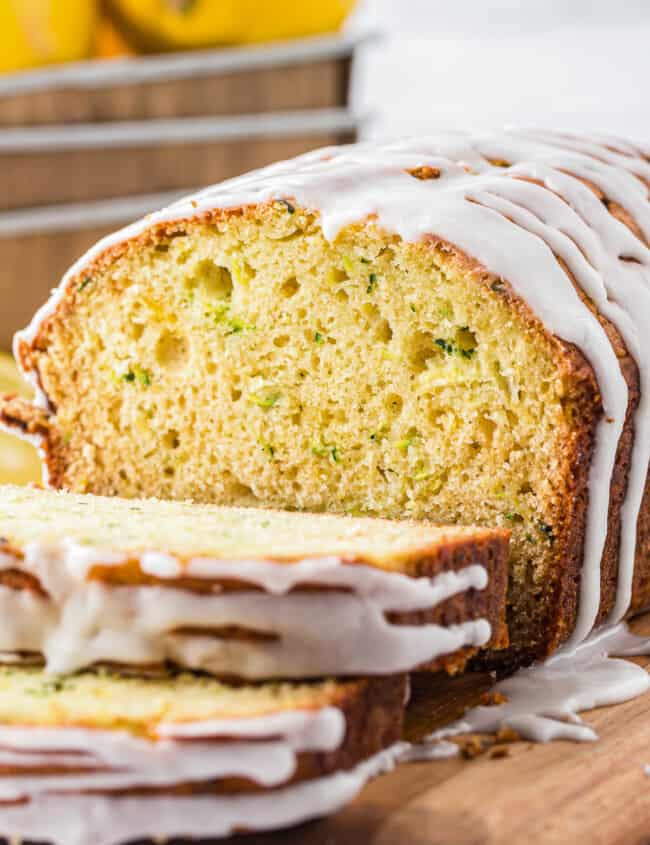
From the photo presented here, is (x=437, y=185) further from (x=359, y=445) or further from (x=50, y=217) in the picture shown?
(x=50, y=217)

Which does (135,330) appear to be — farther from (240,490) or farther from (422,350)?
(422,350)

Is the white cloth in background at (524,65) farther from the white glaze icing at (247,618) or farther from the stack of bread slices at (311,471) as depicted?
the white glaze icing at (247,618)

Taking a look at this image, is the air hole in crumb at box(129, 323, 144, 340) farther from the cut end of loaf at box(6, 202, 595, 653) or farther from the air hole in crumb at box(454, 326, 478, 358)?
the air hole in crumb at box(454, 326, 478, 358)

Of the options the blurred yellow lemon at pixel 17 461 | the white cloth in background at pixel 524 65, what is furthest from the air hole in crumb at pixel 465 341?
the white cloth in background at pixel 524 65

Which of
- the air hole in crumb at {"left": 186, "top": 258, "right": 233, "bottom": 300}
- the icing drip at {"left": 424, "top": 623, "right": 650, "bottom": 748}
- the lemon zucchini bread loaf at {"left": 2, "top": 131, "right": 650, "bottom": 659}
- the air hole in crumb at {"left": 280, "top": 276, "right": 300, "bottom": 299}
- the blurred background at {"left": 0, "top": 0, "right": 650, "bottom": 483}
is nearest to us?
the icing drip at {"left": 424, "top": 623, "right": 650, "bottom": 748}

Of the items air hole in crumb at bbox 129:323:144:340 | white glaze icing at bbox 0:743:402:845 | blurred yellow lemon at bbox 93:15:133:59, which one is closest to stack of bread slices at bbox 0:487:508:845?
white glaze icing at bbox 0:743:402:845

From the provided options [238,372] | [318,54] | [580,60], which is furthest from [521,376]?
[580,60]
